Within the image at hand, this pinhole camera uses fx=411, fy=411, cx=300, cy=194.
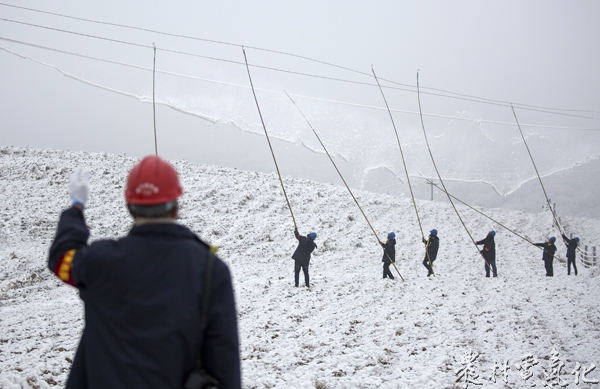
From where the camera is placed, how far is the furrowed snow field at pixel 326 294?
25.3 ft

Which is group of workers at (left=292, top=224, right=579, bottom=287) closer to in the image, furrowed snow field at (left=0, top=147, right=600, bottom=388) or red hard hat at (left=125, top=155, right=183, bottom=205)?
furrowed snow field at (left=0, top=147, right=600, bottom=388)

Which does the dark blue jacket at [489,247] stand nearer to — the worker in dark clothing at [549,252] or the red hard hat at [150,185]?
the worker in dark clothing at [549,252]

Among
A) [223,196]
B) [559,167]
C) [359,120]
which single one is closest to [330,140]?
[359,120]

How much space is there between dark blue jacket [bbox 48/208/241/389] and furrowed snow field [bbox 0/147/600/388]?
557 centimetres

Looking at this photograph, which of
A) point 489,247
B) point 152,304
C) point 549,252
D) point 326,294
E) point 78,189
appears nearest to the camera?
point 152,304

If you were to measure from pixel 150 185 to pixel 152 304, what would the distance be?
1.88 ft

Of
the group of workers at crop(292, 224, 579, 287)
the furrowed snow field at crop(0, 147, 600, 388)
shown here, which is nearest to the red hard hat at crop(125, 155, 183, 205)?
the furrowed snow field at crop(0, 147, 600, 388)

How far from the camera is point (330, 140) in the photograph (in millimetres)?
20719

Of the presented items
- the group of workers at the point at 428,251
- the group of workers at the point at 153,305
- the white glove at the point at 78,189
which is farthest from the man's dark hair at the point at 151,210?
the group of workers at the point at 428,251

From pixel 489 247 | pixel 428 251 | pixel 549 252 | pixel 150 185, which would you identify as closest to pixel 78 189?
pixel 150 185

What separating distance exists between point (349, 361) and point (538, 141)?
25.3 metres

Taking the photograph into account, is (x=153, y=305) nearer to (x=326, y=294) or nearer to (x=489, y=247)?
(x=326, y=294)

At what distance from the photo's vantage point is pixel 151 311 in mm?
1877

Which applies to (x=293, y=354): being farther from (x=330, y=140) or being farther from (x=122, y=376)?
(x=330, y=140)
